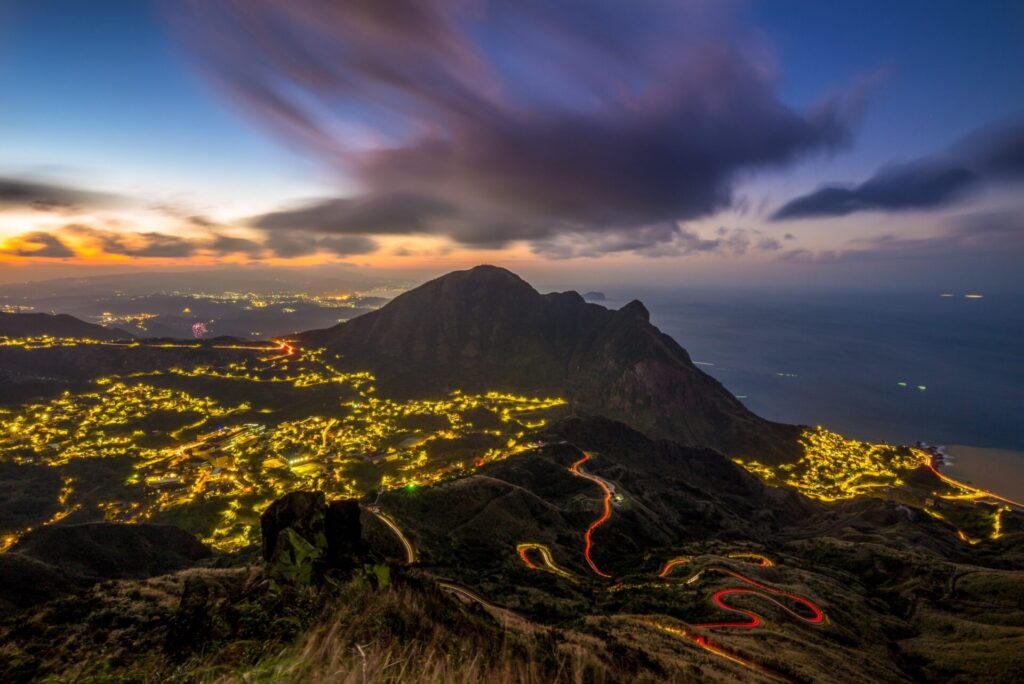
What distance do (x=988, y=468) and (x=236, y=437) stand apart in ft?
831

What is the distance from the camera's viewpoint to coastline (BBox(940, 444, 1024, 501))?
129000mm

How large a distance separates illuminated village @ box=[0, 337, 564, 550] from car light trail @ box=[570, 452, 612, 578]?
24665 millimetres

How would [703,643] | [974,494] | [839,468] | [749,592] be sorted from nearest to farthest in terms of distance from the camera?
1. [703,643]
2. [749,592]
3. [974,494]
4. [839,468]

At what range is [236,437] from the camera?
112250mm

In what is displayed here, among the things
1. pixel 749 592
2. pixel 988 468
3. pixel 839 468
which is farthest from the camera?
pixel 988 468

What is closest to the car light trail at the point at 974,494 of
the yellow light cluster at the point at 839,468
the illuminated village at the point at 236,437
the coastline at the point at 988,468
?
the coastline at the point at 988,468

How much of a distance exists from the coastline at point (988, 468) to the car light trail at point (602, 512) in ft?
463

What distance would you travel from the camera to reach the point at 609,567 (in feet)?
173

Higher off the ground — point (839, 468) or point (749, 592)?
point (749, 592)

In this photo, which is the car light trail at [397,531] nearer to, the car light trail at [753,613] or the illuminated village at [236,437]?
the car light trail at [753,613]

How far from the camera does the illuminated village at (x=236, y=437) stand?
7912 centimetres

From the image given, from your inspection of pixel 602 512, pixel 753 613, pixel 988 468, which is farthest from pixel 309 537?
pixel 988 468

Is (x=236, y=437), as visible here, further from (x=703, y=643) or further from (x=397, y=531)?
(x=703, y=643)

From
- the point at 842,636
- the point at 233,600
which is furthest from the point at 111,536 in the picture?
the point at 842,636
